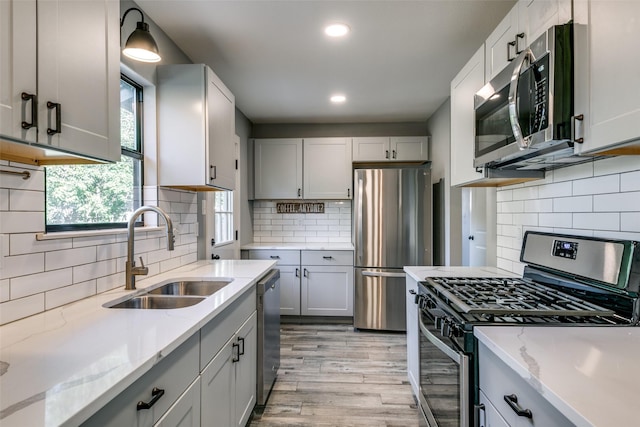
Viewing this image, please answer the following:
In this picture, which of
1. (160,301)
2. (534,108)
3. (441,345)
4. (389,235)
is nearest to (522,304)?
(441,345)

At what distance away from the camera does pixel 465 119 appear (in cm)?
208

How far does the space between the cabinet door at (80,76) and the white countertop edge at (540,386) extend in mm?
1398

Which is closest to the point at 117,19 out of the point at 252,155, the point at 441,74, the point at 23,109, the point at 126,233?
the point at 23,109

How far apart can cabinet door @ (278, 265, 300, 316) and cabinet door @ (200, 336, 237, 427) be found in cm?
Answer: 216

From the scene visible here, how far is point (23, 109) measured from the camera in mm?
883

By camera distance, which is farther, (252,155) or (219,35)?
(252,155)

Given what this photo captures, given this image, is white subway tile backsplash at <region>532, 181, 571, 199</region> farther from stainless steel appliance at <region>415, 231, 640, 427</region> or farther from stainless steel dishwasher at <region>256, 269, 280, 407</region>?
stainless steel dishwasher at <region>256, 269, 280, 407</region>

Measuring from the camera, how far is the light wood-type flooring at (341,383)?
82.6 inches

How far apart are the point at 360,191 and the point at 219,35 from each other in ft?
6.54

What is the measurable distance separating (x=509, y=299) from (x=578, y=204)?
59 centimetres

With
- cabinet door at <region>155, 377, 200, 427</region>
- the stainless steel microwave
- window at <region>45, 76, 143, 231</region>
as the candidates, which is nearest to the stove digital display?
the stainless steel microwave

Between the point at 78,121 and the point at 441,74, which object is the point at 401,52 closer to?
the point at 441,74

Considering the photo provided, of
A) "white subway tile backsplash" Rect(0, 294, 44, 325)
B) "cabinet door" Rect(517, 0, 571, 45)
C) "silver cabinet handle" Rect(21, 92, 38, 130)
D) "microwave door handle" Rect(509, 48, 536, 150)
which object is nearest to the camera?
"silver cabinet handle" Rect(21, 92, 38, 130)

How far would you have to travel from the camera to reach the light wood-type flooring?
2.10 meters
